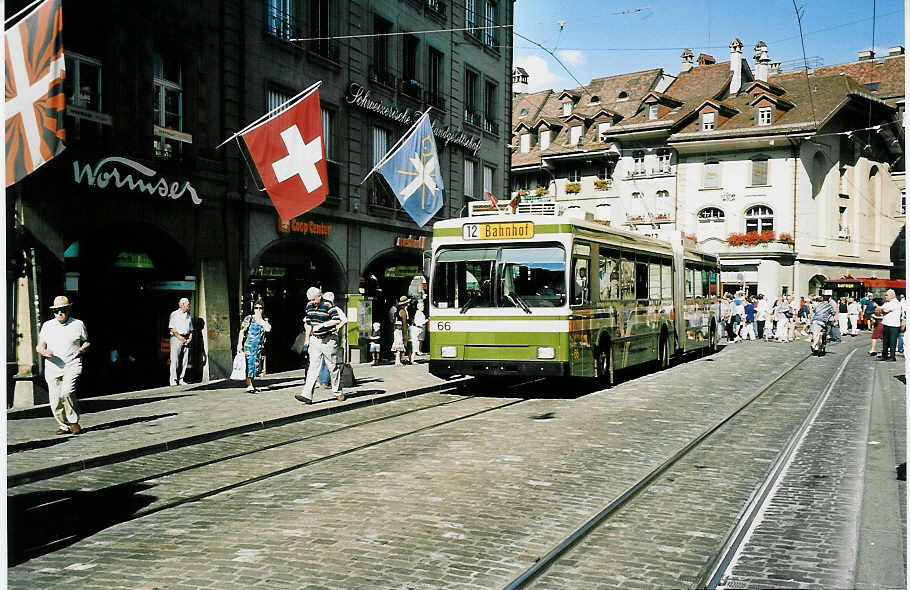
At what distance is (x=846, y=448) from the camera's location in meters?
9.75

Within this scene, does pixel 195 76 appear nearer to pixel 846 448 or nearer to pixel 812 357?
pixel 846 448

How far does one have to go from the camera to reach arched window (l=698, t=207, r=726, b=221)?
52.2m

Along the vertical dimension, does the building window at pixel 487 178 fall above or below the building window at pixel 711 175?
below

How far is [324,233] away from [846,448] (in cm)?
1449

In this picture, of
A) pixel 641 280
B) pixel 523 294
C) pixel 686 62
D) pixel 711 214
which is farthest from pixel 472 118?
pixel 686 62

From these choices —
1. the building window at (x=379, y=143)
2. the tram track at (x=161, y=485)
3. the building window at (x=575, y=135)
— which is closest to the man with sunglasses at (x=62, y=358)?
the tram track at (x=161, y=485)

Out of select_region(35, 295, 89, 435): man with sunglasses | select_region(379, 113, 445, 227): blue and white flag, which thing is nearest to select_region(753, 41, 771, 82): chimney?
select_region(379, 113, 445, 227): blue and white flag

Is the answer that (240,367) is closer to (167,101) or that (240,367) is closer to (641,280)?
(167,101)

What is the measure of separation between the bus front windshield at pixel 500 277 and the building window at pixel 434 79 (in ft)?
43.6

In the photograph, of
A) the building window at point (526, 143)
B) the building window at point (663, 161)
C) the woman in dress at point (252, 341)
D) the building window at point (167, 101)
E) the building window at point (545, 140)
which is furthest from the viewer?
the building window at point (526, 143)

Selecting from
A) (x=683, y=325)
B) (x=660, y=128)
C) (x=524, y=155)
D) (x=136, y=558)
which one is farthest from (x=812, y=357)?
(x=524, y=155)

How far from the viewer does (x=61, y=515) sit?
7.00 meters

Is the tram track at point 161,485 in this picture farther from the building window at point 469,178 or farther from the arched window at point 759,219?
the arched window at point 759,219

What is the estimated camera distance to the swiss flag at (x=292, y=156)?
1647cm
